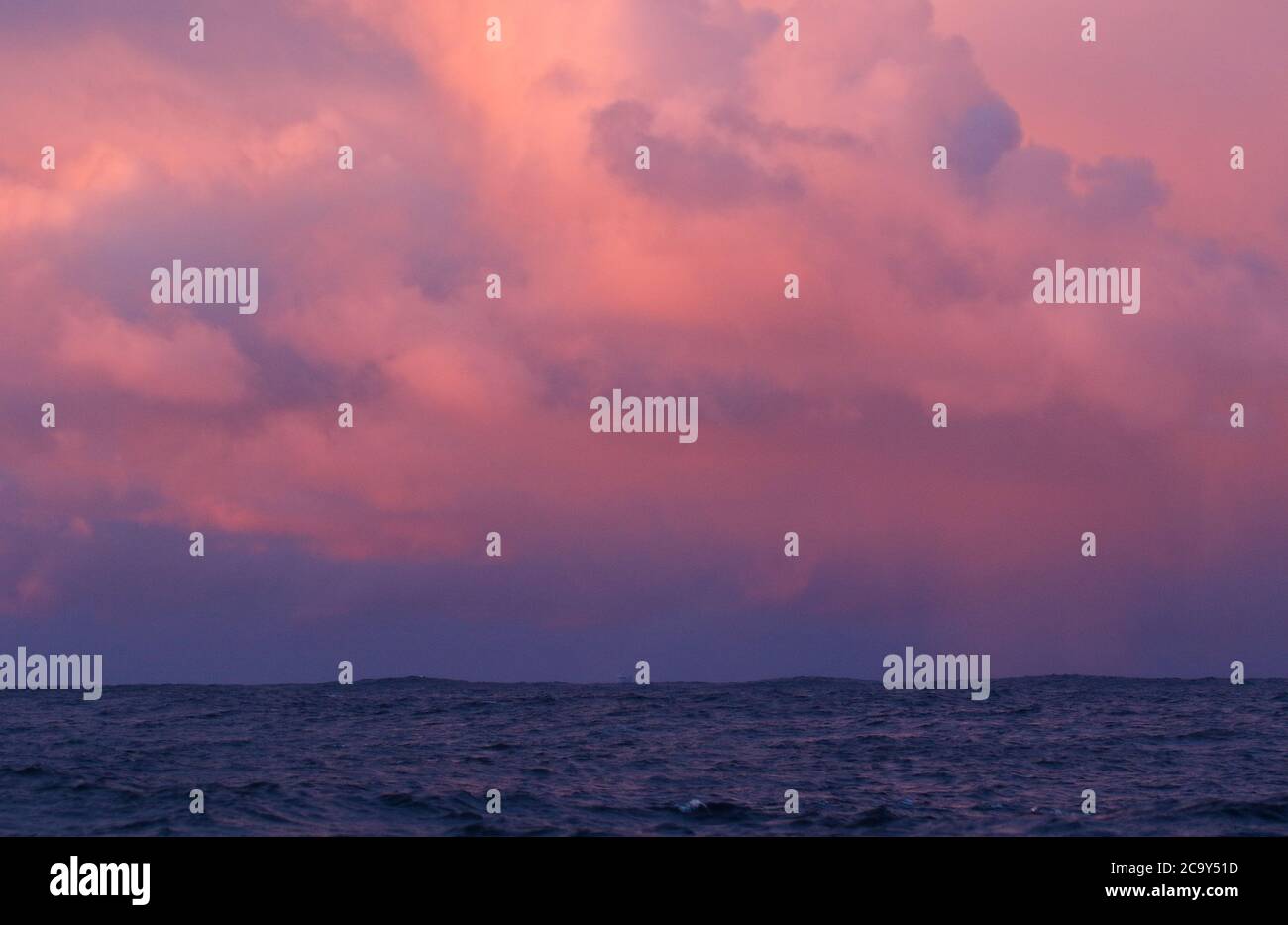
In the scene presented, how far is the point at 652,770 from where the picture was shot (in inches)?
1547

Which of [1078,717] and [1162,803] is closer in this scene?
[1162,803]

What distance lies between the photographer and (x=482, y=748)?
4684 cm

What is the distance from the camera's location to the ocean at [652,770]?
28.6 m

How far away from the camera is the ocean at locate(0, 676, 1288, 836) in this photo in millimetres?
28578
